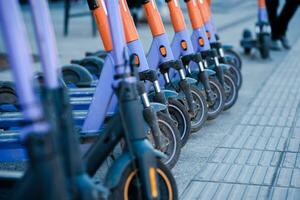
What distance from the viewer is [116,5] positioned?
114 inches

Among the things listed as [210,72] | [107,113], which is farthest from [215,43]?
[107,113]

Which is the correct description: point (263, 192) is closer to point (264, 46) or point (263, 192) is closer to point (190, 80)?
point (190, 80)

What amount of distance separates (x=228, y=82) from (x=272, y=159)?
1.44 m

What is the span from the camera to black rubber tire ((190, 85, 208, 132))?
455 centimetres

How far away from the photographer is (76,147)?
2434mm

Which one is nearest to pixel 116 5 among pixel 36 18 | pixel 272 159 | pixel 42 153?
pixel 36 18

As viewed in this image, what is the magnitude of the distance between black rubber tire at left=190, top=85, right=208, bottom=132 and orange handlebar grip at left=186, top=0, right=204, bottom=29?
0.84m

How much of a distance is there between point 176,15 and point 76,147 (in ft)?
8.06

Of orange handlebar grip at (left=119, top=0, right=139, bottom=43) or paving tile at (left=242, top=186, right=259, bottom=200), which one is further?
orange handlebar grip at (left=119, top=0, right=139, bottom=43)

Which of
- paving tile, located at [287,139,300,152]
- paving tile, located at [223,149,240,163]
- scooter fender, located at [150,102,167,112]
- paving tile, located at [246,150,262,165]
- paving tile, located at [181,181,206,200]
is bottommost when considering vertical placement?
paving tile, located at [287,139,300,152]

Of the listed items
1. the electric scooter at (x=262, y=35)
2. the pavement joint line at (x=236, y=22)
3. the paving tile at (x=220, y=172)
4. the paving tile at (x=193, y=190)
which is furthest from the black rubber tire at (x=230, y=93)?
the pavement joint line at (x=236, y=22)

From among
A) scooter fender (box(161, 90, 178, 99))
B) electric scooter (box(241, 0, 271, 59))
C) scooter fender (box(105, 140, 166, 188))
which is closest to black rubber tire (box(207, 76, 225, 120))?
scooter fender (box(161, 90, 178, 99))

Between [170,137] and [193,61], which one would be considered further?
[193,61]

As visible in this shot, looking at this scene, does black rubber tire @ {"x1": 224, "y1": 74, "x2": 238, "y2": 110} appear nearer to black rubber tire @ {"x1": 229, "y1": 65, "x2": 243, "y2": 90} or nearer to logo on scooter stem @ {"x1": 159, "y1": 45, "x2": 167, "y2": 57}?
black rubber tire @ {"x1": 229, "y1": 65, "x2": 243, "y2": 90}
